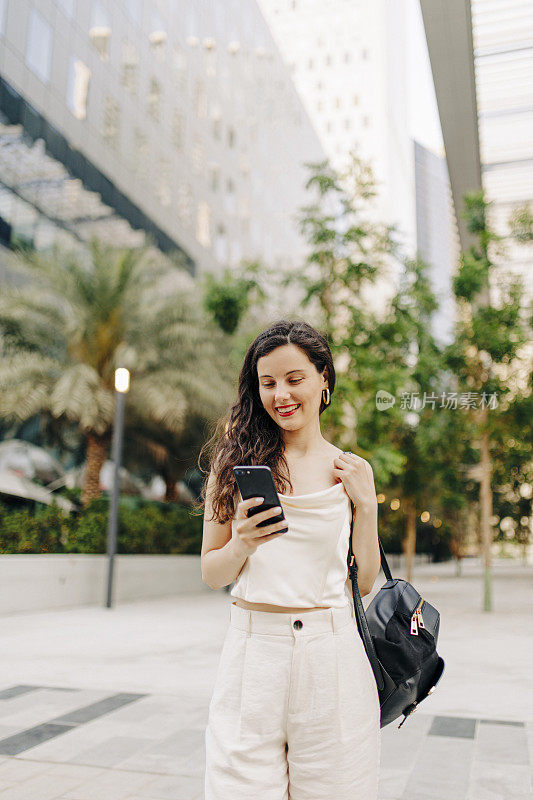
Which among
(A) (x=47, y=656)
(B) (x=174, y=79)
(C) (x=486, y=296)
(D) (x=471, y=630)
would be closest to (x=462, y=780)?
(A) (x=47, y=656)

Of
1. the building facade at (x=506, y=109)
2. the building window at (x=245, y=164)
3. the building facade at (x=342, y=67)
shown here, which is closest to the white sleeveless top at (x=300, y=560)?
the building facade at (x=506, y=109)

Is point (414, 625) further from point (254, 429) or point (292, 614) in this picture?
point (254, 429)

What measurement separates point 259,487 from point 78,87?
2285 centimetres

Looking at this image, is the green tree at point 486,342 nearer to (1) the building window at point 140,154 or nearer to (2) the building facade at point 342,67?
(1) the building window at point 140,154

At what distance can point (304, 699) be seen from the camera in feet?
5.35

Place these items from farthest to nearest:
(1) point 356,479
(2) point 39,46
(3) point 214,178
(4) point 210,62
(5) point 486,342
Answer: (4) point 210,62, (3) point 214,178, (2) point 39,46, (5) point 486,342, (1) point 356,479

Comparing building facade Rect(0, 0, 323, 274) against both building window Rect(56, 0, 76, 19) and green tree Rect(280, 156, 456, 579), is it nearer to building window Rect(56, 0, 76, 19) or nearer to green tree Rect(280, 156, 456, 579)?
building window Rect(56, 0, 76, 19)

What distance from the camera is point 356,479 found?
178 centimetres

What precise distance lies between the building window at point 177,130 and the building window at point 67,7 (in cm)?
712

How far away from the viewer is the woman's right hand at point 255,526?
60.3 inches

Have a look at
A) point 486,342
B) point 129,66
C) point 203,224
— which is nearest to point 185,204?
point 203,224

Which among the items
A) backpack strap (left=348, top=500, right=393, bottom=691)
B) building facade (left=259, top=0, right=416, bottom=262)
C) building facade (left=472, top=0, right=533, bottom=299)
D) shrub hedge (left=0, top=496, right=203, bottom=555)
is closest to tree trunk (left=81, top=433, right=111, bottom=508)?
shrub hedge (left=0, top=496, right=203, bottom=555)

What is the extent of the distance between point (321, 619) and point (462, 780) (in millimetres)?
2798

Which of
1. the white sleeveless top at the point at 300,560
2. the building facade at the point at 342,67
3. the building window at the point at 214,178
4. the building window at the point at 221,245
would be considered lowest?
the white sleeveless top at the point at 300,560
